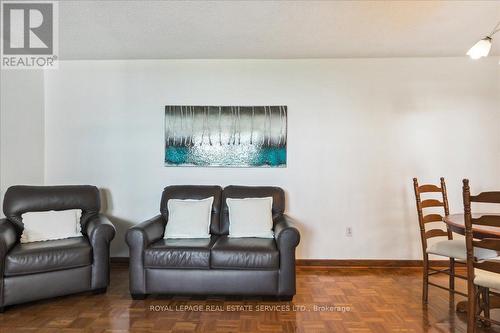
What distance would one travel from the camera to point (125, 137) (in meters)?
3.52

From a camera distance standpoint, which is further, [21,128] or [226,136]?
[226,136]

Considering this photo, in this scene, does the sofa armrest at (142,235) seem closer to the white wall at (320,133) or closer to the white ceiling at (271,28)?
the white wall at (320,133)

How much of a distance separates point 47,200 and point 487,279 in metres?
3.62

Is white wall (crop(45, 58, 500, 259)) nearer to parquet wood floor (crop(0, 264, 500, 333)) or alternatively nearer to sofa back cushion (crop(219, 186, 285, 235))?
sofa back cushion (crop(219, 186, 285, 235))

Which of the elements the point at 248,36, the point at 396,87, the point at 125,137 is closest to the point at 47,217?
the point at 125,137

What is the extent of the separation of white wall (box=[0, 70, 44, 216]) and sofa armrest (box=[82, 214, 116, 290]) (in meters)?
1.20

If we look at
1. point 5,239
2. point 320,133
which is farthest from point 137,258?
point 320,133

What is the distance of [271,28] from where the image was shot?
106 inches

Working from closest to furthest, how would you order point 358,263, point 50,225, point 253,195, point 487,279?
point 487,279 < point 50,225 < point 253,195 < point 358,263

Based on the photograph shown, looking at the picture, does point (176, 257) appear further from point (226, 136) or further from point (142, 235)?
point (226, 136)

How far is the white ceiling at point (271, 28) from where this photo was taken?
7.63 ft

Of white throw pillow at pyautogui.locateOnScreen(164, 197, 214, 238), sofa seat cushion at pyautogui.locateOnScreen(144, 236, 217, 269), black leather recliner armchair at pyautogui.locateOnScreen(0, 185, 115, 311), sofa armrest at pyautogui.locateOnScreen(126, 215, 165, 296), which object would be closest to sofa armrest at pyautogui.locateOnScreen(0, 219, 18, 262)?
black leather recliner armchair at pyautogui.locateOnScreen(0, 185, 115, 311)

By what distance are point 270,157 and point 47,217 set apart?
2.30 metres

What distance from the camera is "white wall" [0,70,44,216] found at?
9.82ft
